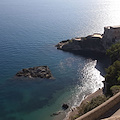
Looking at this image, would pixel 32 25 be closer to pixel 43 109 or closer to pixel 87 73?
pixel 87 73

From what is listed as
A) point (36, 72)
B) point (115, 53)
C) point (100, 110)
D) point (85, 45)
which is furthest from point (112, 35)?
point (100, 110)

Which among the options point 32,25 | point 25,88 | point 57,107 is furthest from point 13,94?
point 32,25

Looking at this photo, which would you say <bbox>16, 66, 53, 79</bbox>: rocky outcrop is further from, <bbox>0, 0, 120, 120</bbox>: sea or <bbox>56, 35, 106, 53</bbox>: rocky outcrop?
<bbox>56, 35, 106, 53</bbox>: rocky outcrop

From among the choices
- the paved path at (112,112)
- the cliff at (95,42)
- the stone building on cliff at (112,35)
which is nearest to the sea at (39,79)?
the cliff at (95,42)

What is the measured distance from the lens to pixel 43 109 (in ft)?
158

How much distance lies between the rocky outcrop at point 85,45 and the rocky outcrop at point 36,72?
3013 cm

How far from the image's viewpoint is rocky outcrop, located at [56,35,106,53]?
91.1m

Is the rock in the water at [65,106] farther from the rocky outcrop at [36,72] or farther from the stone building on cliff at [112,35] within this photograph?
the stone building on cliff at [112,35]

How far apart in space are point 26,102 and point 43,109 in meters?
6.00

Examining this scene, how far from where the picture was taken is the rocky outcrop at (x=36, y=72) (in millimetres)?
65000

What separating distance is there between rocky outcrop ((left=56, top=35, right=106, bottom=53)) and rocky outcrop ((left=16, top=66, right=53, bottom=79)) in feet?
98.8

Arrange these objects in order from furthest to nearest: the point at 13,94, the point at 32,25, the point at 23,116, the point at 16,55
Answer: the point at 32,25, the point at 16,55, the point at 13,94, the point at 23,116

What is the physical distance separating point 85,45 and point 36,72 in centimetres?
3703

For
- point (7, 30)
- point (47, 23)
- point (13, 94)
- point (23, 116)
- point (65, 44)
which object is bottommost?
point (23, 116)
